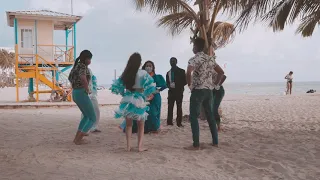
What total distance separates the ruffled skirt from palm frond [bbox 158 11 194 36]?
450 cm

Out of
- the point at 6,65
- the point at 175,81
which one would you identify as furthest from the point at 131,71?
the point at 6,65

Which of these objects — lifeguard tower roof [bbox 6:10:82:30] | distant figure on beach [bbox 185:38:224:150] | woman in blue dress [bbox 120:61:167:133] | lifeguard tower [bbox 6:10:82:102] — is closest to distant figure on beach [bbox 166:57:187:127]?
woman in blue dress [bbox 120:61:167:133]

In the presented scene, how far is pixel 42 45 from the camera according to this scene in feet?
56.2

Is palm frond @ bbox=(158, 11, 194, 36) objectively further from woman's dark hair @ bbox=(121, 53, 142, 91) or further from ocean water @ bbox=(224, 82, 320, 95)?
ocean water @ bbox=(224, 82, 320, 95)

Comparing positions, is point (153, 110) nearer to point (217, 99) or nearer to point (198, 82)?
point (217, 99)

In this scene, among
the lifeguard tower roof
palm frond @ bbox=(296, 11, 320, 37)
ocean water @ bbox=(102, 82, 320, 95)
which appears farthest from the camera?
ocean water @ bbox=(102, 82, 320, 95)

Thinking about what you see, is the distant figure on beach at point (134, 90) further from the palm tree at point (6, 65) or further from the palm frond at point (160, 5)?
the palm tree at point (6, 65)

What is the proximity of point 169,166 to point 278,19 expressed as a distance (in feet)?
15.0

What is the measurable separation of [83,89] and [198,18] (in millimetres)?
4282

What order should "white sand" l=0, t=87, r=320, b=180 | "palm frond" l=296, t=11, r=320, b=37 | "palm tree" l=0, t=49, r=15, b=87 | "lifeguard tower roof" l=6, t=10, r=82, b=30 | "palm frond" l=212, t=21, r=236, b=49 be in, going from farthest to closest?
1. "palm tree" l=0, t=49, r=15, b=87
2. "lifeguard tower roof" l=6, t=10, r=82, b=30
3. "palm frond" l=296, t=11, r=320, b=37
4. "palm frond" l=212, t=21, r=236, b=49
5. "white sand" l=0, t=87, r=320, b=180

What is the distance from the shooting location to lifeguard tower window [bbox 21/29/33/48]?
57.2 ft

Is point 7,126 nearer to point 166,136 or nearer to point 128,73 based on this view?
point 166,136

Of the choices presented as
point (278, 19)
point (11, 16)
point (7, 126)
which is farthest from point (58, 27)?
point (278, 19)

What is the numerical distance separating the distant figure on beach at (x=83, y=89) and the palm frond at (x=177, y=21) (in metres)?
4.04
